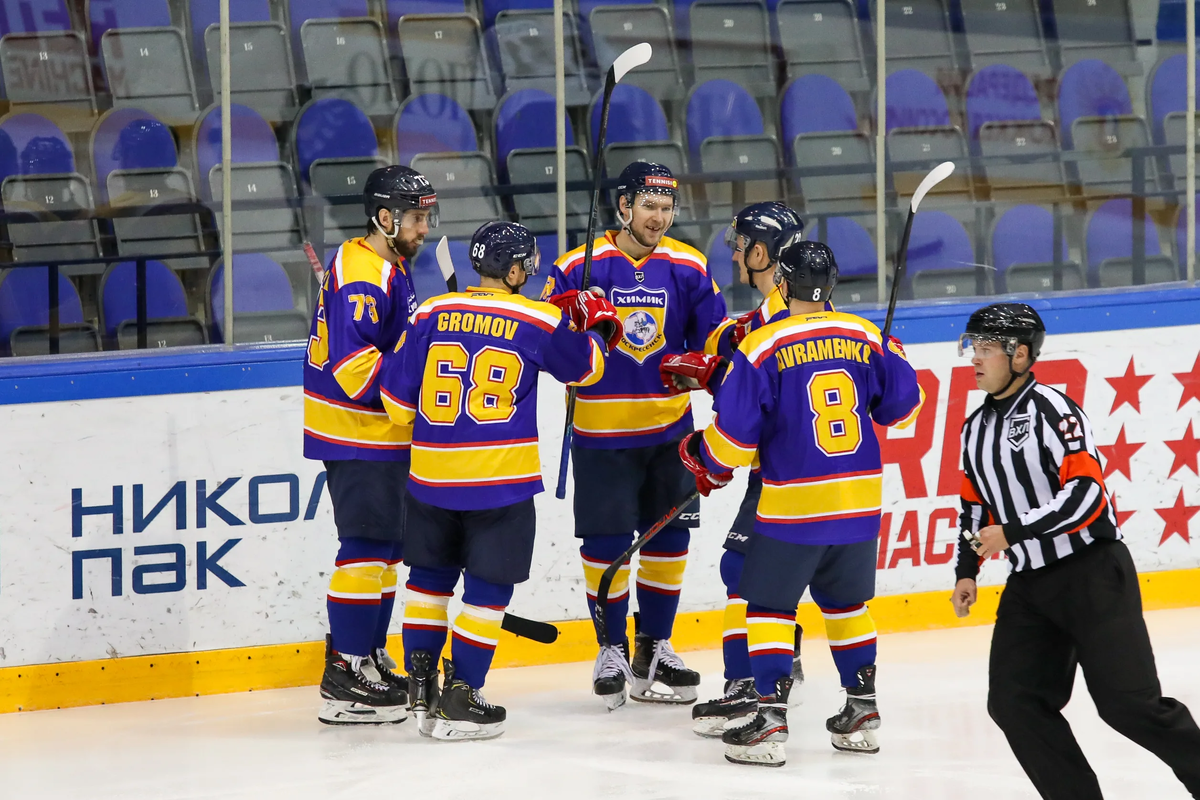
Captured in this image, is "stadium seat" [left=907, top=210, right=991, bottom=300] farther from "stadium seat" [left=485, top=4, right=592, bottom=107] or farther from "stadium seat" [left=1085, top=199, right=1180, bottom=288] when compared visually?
"stadium seat" [left=485, top=4, right=592, bottom=107]

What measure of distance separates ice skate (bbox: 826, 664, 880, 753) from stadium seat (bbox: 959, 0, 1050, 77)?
2.67m

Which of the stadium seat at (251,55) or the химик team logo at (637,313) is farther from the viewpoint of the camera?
the stadium seat at (251,55)

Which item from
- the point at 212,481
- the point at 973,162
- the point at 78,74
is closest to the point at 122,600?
the point at 212,481

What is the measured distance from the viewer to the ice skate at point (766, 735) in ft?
11.5

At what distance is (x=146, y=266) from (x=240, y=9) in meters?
0.85

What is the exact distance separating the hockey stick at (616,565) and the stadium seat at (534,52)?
1538mm

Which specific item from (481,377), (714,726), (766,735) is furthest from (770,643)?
(481,377)

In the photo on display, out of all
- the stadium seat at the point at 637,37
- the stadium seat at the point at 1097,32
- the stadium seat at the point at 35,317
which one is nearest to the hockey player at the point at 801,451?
the stadium seat at the point at 637,37

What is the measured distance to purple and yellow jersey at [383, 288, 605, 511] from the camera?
144 inches

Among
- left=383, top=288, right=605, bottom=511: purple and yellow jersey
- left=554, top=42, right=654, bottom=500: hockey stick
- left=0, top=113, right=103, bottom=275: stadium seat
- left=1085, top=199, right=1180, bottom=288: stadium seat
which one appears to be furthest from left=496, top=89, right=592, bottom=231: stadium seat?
left=1085, top=199, right=1180, bottom=288: stadium seat

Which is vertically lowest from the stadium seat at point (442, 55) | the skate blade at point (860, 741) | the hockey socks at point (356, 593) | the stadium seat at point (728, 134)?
the skate blade at point (860, 741)

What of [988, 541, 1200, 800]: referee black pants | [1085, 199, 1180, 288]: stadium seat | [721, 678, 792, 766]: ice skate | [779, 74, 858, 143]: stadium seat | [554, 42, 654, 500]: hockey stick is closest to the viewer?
[988, 541, 1200, 800]: referee black pants

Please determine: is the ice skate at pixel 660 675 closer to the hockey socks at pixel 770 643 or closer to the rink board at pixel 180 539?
the rink board at pixel 180 539

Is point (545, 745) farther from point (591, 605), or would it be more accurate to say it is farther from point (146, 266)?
point (146, 266)
